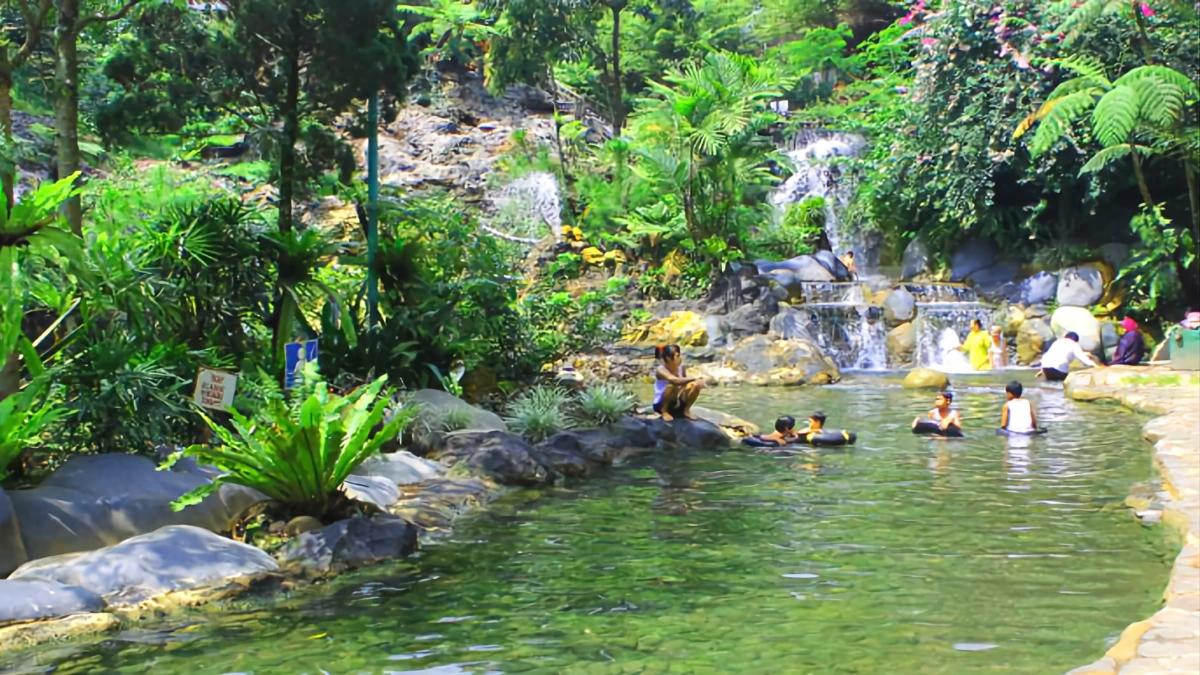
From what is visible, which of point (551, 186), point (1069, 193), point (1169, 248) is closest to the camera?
point (1169, 248)

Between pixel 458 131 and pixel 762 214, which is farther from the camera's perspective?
pixel 458 131

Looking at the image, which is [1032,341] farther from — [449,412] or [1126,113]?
[449,412]

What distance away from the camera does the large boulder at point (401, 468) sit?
→ 8898mm

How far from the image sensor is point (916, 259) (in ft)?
82.4

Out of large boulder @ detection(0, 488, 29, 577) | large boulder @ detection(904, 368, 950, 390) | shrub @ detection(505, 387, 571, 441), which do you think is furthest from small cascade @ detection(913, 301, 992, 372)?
large boulder @ detection(0, 488, 29, 577)

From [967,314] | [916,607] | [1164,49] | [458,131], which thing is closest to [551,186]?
[458,131]

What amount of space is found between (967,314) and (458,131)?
1586 cm

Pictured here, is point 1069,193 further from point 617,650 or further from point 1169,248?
point 617,650

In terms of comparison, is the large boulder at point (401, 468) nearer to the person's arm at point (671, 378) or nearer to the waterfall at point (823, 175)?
the person's arm at point (671, 378)

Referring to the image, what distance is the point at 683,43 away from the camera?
110 ft

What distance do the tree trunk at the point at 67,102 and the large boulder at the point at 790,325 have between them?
14.5m

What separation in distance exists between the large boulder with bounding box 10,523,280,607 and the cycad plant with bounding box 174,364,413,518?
20.9 inches

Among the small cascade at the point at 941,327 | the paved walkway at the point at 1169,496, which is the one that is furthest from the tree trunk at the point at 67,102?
the small cascade at the point at 941,327

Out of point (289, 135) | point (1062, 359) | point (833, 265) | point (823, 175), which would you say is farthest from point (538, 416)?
point (823, 175)
